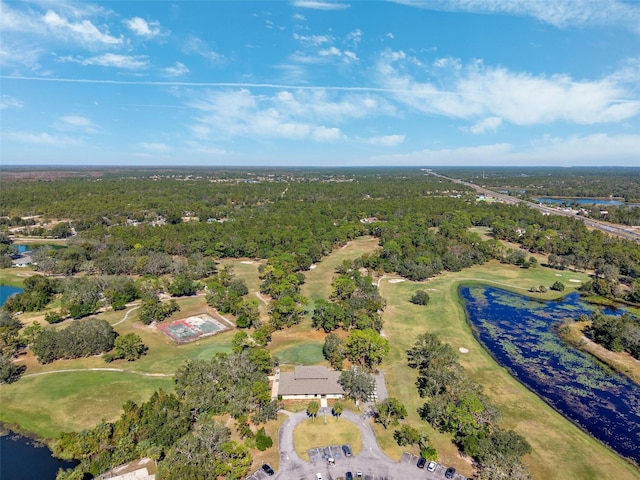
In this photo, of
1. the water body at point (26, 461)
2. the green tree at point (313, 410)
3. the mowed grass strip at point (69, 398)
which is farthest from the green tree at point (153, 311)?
the green tree at point (313, 410)

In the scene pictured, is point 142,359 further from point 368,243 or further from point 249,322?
point 368,243

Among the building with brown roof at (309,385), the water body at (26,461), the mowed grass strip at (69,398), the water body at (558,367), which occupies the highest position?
the building with brown roof at (309,385)

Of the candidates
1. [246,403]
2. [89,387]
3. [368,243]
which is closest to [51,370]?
[89,387]

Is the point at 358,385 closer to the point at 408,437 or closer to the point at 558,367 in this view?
the point at 408,437

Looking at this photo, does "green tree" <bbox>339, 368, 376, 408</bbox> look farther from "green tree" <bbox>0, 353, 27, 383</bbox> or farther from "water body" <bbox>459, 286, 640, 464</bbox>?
"green tree" <bbox>0, 353, 27, 383</bbox>

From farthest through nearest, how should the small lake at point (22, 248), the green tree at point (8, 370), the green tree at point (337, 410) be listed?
the small lake at point (22, 248)
the green tree at point (8, 370)
the green tree at point (337, 410)

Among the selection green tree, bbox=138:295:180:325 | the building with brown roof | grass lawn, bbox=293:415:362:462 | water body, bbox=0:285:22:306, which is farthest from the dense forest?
water body, bbox=0:285:22:306

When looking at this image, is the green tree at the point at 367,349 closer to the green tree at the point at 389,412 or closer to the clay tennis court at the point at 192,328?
the green tree at the point at 389,412
